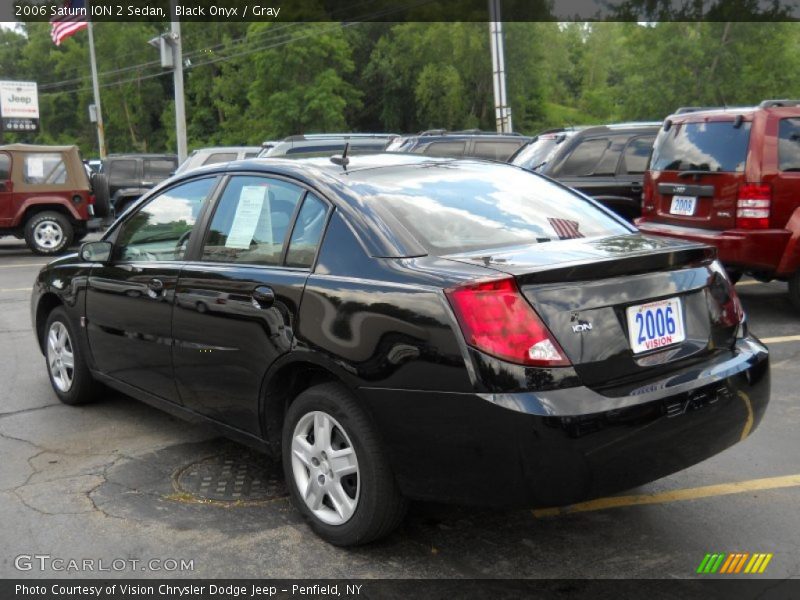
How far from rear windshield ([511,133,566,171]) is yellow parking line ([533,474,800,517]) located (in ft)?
22.6

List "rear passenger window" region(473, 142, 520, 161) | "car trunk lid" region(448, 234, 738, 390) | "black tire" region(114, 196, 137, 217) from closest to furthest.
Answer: "car trunk lid" region(448, 234, 738, 390) < "rear passenger window" region(473, 142, 520, 161) < "black tire" region(114, 196, 137, 217)

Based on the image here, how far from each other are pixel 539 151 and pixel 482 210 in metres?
7.27

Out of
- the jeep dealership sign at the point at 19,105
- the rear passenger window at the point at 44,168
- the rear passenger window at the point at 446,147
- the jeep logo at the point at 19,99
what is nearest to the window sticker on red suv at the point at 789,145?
the rear passenger window at the point at 446,147

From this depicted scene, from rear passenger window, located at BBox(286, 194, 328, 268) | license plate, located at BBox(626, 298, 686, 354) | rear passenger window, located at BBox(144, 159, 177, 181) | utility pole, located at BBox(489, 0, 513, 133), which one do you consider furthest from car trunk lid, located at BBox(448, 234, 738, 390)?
rear passenger window, located at BBox(144, 159, 177, 181)

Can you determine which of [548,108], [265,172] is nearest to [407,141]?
[265,172]

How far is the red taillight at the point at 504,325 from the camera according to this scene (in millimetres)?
3023

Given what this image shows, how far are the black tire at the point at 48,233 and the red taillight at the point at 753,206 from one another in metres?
12.6

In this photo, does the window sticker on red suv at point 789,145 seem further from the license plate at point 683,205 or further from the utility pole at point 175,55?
the utility pole at point 175,55

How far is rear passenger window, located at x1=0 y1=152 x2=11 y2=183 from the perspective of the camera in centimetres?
1551

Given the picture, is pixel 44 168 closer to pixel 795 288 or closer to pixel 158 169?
pixel 158 169

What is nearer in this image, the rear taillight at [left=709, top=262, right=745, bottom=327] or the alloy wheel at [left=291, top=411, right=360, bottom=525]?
the alloy wheel at [left=291, top=411, right=360, bottom=525]

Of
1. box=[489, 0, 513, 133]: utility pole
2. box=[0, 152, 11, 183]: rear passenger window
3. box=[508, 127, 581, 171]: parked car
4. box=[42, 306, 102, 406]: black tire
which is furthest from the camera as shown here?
box=[489, 0, 513, 133]: utility pole

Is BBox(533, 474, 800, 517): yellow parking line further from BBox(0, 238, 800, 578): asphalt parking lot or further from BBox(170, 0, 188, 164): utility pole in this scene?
BBox(170, 0, 188, 164): utility pole

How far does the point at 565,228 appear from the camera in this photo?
4.01 meters
